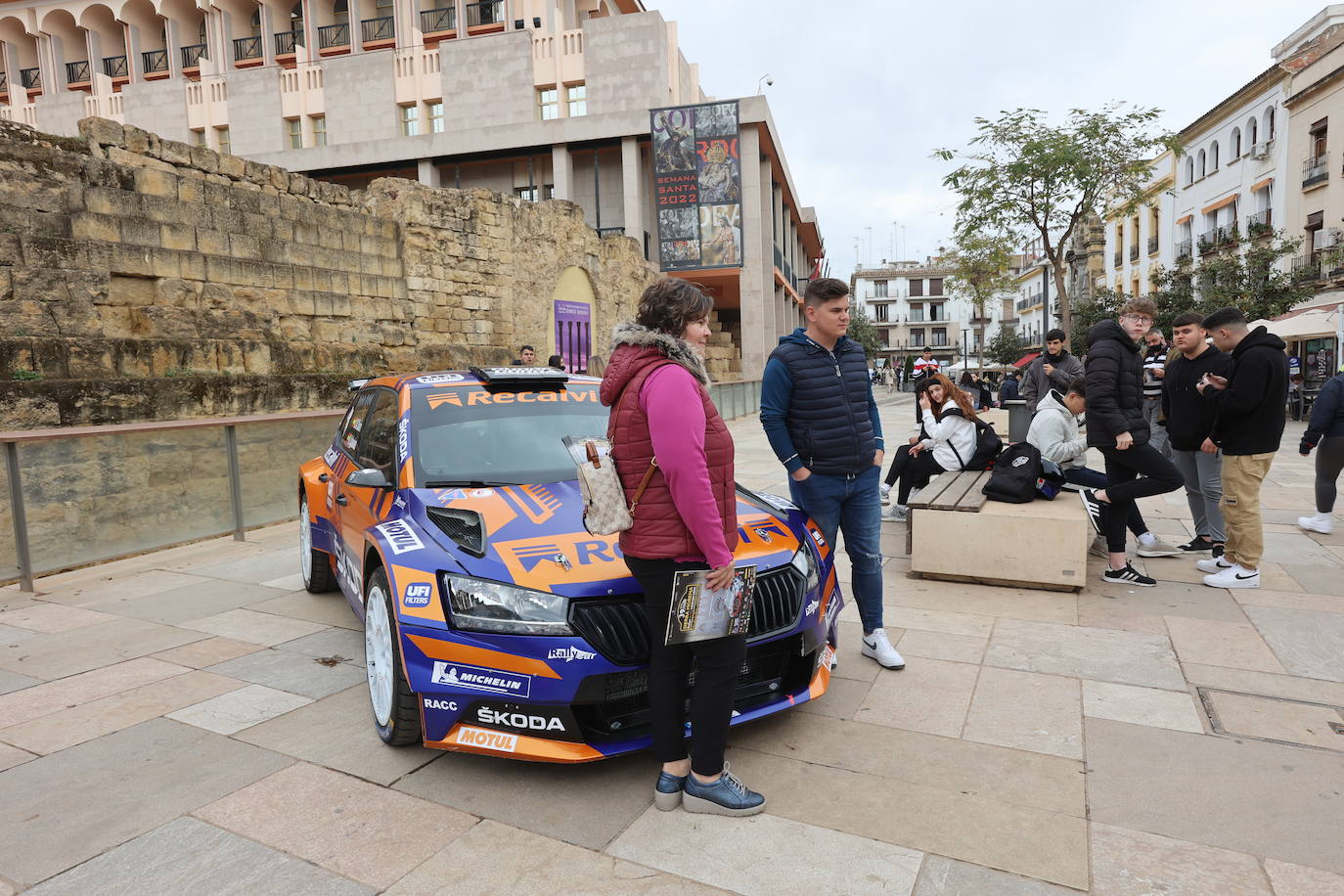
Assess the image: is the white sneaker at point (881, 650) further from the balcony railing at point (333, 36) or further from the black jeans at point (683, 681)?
the balcony railing at point (333, 36)

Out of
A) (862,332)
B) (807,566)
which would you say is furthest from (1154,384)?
(862,332)

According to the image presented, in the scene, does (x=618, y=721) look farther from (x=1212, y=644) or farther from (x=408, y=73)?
(x=408, y=73)

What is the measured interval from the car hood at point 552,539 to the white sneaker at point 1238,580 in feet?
11.7

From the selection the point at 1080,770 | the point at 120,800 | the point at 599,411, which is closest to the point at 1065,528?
the point at 1080,770

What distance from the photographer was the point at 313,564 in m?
5.56

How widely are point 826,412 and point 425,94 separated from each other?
1284 inches

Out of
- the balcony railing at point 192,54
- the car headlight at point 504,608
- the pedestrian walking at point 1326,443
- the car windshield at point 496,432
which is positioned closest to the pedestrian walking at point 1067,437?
the pedestrian walking at point 1326,443

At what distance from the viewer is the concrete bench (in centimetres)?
522

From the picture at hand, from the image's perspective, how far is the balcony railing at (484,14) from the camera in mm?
33969

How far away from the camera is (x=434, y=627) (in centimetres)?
290

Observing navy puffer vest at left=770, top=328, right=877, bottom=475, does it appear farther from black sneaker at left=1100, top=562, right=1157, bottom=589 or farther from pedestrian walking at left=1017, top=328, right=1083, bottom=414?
pedestrian walking at left=1017, top=328, right=1083, bottom=414

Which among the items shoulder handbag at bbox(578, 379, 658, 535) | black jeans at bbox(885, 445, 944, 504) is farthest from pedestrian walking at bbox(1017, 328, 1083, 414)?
shoulder handbag at bbox(578, 379, 658, 535)

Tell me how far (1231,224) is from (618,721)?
126 feet

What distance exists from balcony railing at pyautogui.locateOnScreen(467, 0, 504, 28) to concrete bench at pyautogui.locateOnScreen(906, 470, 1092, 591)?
1381 inches
